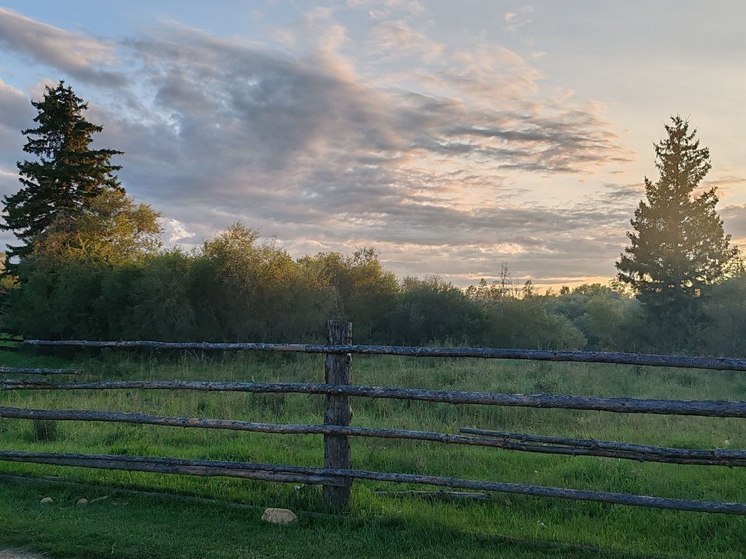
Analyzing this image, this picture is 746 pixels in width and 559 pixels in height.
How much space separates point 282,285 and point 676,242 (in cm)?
2327

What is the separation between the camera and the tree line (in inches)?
1075

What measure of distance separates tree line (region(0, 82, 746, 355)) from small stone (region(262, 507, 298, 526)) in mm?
21342

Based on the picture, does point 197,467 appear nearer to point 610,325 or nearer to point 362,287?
point 362,287

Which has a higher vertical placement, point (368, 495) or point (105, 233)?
point (105, 233)

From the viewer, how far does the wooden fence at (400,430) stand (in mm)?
4926

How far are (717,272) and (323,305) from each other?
22.6 m

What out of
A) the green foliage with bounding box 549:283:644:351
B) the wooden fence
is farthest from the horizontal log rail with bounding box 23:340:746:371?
the green foliage with bounding box 549:283:644:351

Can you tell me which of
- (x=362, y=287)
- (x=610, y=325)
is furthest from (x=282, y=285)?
(x=610, y=325)

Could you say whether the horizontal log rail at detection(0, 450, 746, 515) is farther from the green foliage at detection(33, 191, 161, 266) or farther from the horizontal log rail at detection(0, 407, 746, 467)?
the green foliage at detection(33, 191, 161, 266)

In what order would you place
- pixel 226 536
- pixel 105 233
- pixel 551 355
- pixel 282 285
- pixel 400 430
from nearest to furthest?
pixel 226 536 < pixel 551 355 < pixel 400 430 < pixel 282 285 < pixel 105 233

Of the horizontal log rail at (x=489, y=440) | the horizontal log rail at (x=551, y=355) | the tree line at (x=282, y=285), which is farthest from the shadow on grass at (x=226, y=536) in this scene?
the tree line at (x=282, y=285)

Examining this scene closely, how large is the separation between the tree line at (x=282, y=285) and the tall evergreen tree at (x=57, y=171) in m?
0.07

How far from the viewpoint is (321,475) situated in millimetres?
5824

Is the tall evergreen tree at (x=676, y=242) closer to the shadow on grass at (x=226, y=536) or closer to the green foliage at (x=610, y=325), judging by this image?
the green foliage at (x=610, y=325)
